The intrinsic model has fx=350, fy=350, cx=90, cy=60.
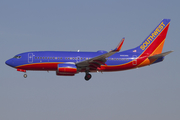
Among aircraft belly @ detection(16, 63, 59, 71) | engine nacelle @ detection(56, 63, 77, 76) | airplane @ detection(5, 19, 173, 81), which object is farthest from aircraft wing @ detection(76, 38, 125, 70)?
aircraft belly @ detection(16, 63, 59, 71)

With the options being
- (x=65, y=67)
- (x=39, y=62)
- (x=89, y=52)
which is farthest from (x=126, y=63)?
(x=39, y=62)

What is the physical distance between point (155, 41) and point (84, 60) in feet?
44.1

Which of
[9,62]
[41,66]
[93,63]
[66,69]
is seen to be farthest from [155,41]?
[9,62]

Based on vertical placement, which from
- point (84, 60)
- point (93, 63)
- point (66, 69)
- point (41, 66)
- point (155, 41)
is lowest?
point (66, 69)

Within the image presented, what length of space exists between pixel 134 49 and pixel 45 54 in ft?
49.5

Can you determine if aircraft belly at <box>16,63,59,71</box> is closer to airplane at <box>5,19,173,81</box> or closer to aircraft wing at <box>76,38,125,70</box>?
airplane at <box>5,19,173,81</box>

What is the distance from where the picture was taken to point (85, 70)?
55375 millimetres

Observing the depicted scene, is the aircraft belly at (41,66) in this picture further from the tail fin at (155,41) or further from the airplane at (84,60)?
the tail fin at (155,41)

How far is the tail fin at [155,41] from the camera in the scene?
58.8 metres

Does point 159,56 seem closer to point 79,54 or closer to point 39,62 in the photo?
point 79,54

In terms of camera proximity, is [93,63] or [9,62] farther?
[9,62]

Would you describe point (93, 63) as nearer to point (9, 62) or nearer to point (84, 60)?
point (84, 60)

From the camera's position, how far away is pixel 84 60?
54.7 m

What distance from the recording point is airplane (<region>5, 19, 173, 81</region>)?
5331cm
